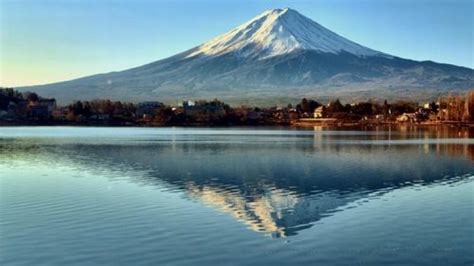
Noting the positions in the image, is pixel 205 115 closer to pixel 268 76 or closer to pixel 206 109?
pixel 206 109

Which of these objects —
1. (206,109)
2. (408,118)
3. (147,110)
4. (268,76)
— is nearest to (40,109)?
(147,110)

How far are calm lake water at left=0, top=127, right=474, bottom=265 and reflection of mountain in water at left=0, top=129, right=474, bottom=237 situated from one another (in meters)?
0.05

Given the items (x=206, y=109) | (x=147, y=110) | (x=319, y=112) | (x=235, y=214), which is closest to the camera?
(x=235, y=214)

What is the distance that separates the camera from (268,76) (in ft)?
614

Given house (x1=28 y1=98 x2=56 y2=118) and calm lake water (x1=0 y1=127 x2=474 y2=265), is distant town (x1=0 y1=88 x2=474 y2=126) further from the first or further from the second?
calm lake water (x1=0 y1=127 x2=474 y2=265)

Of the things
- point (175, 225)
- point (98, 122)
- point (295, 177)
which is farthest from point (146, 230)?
point (98, 122)

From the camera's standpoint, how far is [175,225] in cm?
1062

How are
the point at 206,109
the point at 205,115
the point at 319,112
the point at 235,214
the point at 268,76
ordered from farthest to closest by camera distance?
the point at 268,76, the point at 319,112, the point at 206,109, the point at 205,115, the point at 235,214

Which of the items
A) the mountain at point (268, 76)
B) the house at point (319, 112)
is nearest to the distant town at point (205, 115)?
the house at point (319, 112)

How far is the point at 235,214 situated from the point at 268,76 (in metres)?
176

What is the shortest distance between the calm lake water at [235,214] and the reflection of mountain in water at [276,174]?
5cm

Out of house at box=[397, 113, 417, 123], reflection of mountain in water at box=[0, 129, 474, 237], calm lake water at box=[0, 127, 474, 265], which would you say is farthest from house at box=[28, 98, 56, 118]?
calm lake water at box=[0, 127, 474, 265]

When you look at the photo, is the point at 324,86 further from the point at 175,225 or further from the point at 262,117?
the point at 175,225

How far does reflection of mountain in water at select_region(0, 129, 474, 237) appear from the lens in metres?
12.6
